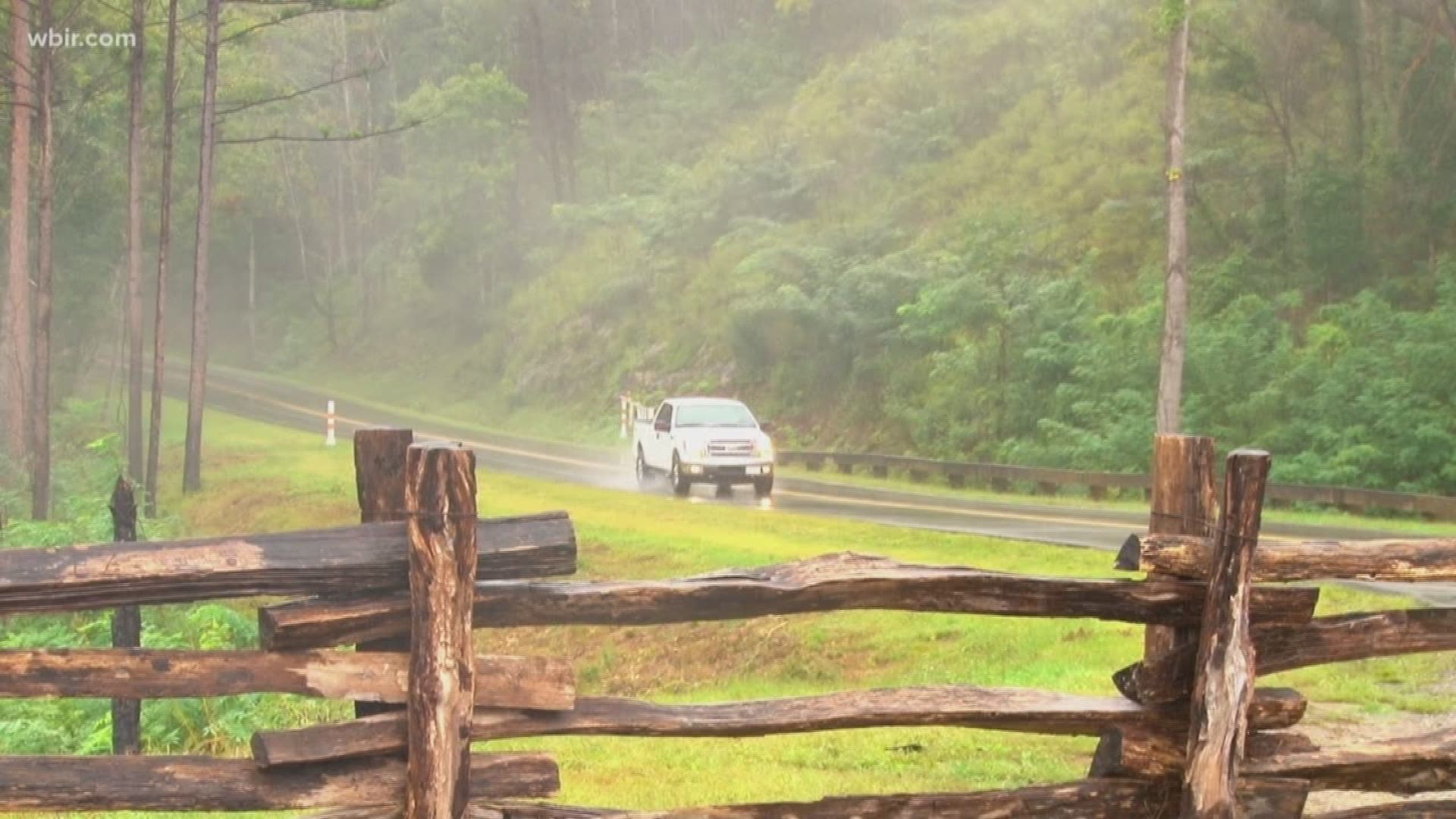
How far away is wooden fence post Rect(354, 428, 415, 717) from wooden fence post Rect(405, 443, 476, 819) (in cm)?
21

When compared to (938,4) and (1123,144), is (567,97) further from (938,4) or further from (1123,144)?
(1123,144)

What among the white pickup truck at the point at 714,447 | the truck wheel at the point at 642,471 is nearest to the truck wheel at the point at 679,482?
the white pickup truck at the point at 714,447

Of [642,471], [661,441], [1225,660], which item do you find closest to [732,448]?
[661,441]

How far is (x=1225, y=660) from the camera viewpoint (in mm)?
6473

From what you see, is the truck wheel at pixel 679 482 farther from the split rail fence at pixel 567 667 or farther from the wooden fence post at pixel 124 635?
the split rail fence at pixel 567 667

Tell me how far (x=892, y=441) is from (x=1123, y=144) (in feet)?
32.4

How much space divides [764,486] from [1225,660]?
24.0 metres

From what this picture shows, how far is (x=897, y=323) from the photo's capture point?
4216 cm

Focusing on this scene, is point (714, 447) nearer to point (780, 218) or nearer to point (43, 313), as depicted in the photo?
point (43, 313)

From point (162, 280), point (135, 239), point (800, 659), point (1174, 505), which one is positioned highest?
point (135, 239)

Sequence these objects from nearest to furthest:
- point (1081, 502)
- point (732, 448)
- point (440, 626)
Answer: point (440, 626) → point (1081, 502) → point (732, 448)

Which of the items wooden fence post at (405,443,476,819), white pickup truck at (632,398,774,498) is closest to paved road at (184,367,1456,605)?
white pickup truck at (632,398,774,498)

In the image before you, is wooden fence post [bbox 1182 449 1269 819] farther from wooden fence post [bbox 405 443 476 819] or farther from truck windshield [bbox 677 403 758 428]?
truck windshield [bbox 677 403 758 428]

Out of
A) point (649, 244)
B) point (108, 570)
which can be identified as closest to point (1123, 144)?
point (649, 244)
